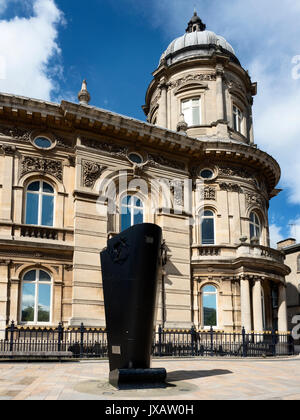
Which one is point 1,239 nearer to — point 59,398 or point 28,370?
point 28,370

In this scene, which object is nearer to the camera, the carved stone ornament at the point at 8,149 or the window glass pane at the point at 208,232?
the carved stone ornament at the point at 8,149

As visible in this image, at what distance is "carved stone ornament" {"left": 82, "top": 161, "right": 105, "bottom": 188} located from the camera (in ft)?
73.0

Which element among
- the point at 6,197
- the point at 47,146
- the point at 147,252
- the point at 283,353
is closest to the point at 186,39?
the point at 47,146

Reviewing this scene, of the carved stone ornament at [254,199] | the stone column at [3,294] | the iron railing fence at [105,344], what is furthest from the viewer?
the carved stone ornament at [254,199]

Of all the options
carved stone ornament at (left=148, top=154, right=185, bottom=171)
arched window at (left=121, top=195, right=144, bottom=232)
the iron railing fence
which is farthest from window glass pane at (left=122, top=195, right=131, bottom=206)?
the iron railing fence

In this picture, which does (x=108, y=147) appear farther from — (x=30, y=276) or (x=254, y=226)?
(x=254, y=226)

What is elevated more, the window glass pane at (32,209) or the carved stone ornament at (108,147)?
the carved stone ornament at (108,147)

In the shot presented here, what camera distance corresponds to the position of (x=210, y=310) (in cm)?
2430

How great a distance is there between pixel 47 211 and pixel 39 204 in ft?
1.69

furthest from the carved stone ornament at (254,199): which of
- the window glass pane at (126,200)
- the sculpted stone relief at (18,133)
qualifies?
the sculpted stone relief at (18,133)

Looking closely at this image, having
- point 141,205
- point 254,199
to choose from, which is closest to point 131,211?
point 141,205

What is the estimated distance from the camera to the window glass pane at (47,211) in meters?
21.6

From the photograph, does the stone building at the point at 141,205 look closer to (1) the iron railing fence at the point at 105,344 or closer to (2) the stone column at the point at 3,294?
(2) the stone column at the point at 3,294

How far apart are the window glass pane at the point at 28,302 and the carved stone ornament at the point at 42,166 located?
545cm
